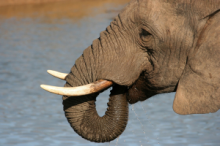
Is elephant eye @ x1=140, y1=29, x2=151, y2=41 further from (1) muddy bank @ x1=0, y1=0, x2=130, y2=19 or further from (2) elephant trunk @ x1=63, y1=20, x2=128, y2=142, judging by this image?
(1) muddy bank @ x1=0, y1=0, x2=130, y2=19

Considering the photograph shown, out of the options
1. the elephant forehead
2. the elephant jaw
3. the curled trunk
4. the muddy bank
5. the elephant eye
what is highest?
the elephant forehead

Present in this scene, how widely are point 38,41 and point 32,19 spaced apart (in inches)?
177

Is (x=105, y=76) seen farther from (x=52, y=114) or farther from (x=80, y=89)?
(x=52, y=114)

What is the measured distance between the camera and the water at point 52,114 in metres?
6.21

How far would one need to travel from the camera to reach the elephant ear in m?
3.23

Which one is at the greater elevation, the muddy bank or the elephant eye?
the elephant eye

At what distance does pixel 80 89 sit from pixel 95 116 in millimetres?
398

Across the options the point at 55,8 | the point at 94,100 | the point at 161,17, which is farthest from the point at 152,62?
the point at 55,8

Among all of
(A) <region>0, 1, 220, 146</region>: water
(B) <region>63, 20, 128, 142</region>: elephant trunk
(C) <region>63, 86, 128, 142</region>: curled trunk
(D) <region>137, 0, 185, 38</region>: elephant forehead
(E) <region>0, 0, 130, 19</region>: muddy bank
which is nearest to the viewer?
(D) <region>137, 0, 185, 38</region>: elephant forehead

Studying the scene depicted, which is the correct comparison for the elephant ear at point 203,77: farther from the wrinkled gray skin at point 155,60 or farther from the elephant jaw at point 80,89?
the elephant jaw at point 80,89

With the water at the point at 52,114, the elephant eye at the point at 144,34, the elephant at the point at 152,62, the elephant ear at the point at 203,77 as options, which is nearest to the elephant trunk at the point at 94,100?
the elephant at the point at 152,62

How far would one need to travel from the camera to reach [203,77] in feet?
10.8

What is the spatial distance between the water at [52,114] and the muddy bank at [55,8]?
6150mm

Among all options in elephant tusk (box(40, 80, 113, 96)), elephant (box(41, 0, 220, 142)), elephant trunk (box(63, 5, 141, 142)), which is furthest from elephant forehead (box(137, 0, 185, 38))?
elephant tusk (box(40, 80, 113, 96))
